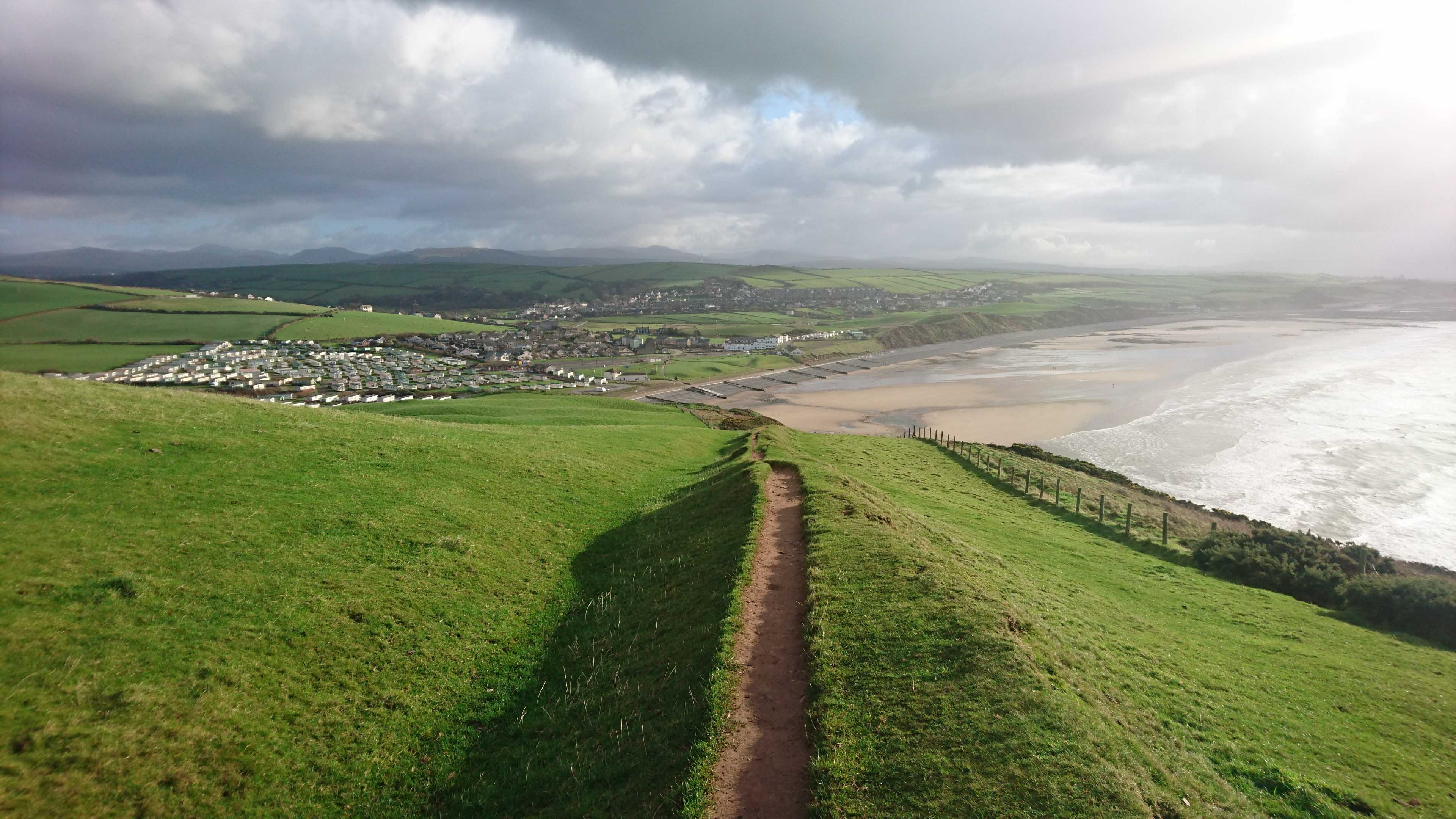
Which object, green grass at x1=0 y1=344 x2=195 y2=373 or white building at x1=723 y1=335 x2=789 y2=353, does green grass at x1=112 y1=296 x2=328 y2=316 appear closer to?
green grass at x1=0 y1=344 x2=195 y2=373

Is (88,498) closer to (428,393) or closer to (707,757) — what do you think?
(707,757)

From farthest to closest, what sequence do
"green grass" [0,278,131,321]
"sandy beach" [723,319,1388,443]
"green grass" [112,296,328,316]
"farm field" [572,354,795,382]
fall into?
"green grass" [112,296,328,316]
"green grass" [0,278,131,321]
"farm field" [572,354,795,382]
"sandy beach" [723,319,1388,443]

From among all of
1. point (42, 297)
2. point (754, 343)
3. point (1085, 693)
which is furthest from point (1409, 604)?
point (42, 297)

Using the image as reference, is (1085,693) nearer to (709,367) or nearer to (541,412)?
(541,412)

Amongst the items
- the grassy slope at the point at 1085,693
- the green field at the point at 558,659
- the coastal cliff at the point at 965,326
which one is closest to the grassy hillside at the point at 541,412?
the green field at the point at 558,659

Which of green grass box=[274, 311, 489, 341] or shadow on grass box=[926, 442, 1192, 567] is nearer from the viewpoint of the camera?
shadow on grass box=[926, 442, 1192, 567]

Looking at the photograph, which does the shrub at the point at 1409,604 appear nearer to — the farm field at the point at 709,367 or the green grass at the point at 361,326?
the farm field at the point at 709,367

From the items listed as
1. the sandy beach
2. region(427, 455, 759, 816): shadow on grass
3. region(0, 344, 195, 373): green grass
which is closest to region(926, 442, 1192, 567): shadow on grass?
the sandy beach
